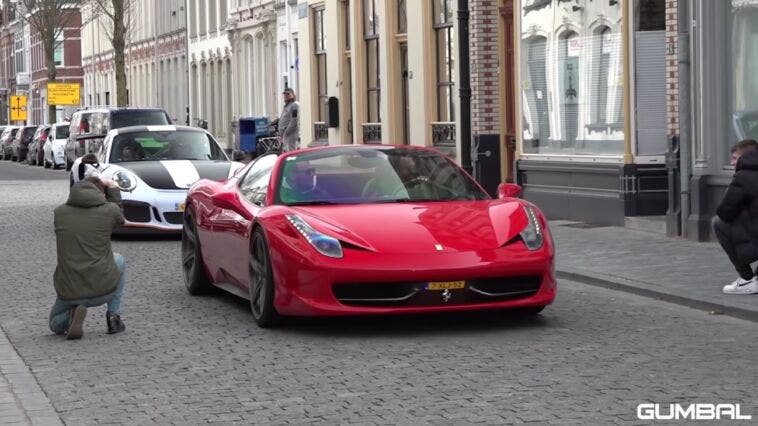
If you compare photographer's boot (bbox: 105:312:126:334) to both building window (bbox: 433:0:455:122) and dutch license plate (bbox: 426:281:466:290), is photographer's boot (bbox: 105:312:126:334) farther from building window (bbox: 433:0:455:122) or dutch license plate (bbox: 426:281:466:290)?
building window (bbox: 433:0:455:122)

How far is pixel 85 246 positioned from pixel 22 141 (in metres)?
60.3

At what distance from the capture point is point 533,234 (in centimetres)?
1138

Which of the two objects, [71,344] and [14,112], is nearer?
[71,344]

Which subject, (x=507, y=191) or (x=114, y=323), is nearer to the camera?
(x=114, y=323)

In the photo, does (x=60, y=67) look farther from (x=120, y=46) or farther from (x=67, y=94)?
(x=120, y=46)

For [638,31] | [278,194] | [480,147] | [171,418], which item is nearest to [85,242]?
[278,194]

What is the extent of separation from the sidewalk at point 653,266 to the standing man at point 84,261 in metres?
4.29

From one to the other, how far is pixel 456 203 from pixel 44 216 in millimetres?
15373

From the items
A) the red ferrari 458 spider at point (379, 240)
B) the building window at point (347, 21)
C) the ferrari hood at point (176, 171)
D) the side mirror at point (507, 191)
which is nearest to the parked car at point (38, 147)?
the building window at point (347, 21)

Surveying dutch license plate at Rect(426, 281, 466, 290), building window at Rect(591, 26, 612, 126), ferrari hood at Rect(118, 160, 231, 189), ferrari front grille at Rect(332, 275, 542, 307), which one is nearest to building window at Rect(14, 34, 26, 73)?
ferrari hood at Rect(118, 160, 231, 189)

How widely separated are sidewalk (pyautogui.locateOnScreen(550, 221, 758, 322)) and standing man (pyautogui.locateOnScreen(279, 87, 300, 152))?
12.2m

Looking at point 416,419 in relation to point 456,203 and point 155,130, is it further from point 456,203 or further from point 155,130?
point 155,130

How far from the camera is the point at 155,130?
22.2m

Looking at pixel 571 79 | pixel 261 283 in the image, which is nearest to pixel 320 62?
pixel 571 79
